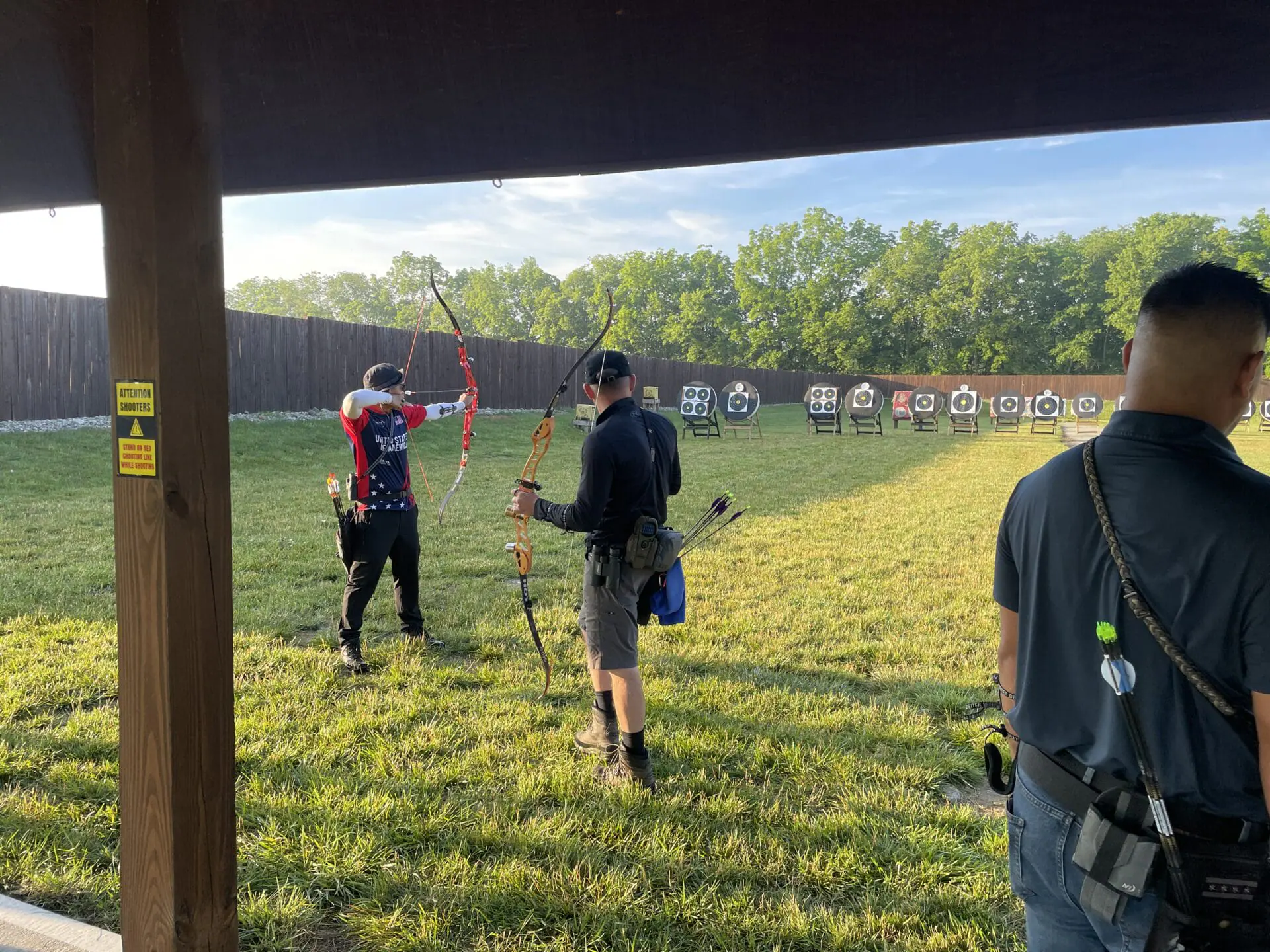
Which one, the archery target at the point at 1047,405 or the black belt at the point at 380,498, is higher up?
the archery target at the point at 1047,405

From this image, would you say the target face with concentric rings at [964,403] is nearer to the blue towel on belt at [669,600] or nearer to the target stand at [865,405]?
the target stand at [865,405]

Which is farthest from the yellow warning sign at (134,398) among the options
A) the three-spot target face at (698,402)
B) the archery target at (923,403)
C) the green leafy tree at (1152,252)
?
the green leafy tree at (1152,252)

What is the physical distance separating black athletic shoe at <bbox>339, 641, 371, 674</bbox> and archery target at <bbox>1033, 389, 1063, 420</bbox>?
94.4ft

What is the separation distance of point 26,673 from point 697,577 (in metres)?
4.17

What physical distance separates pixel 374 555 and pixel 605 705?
1728 mm

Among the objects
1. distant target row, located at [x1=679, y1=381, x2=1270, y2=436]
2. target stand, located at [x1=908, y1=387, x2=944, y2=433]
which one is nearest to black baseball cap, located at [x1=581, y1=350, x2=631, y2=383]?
distant target row, located at [x1=679, y1=381, x2=1270, y2=436]

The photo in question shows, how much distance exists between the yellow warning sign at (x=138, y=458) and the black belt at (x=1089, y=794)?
1681 millimetres

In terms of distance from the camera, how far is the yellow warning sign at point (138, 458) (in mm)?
1511

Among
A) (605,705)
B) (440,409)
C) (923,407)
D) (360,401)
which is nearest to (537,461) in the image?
(605,705)

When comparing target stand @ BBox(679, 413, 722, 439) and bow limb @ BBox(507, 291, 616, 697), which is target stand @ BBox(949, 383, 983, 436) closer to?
target stand @ BBox(679, 413, 722, 439)

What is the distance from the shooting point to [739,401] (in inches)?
1019

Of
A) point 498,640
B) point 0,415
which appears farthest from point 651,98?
point 0,415

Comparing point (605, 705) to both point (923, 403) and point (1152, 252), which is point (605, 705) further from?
point (1152, 252)

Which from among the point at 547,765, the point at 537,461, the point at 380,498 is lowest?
the point at 547,765
